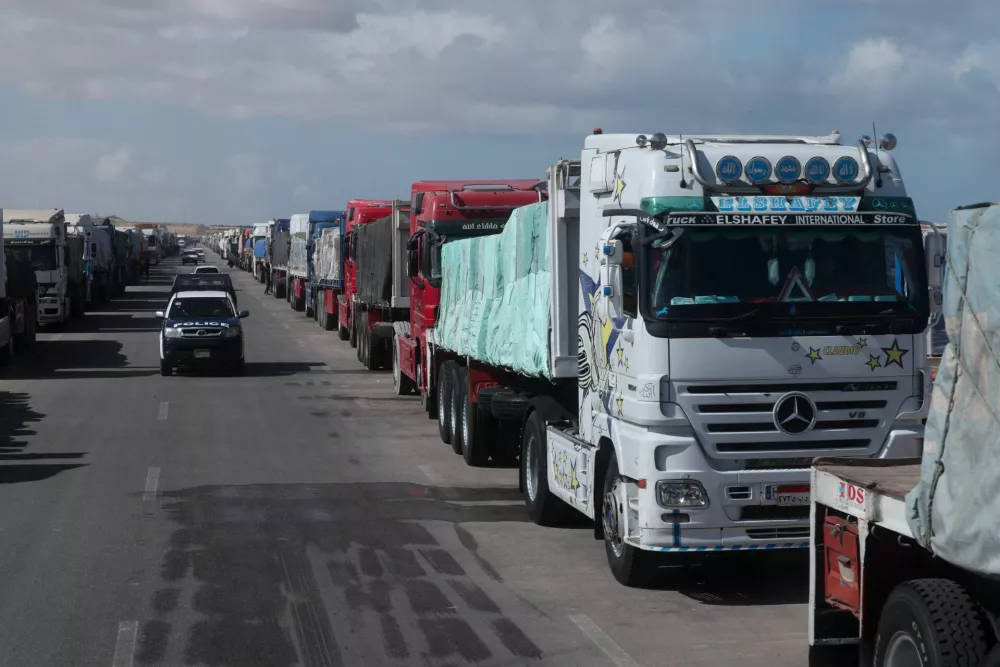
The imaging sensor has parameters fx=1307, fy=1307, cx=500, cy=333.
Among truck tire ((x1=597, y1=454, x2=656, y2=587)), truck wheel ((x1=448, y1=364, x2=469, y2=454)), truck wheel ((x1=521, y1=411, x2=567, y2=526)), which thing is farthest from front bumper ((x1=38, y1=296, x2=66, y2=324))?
truck tire ((x1=597, y1=454, x2=656, y2=587))

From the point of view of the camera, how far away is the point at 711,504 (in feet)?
29.6

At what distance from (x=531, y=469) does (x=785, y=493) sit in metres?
3.76

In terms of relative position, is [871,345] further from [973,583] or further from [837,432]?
[973,583]

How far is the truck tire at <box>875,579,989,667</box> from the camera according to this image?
5418 mm

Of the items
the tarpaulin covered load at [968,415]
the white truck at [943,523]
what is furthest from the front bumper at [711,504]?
the tarpaulin covered load at [968,415]

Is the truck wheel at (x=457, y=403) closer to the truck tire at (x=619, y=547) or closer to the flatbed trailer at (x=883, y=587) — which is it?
the truck tire at (x=619, y=547)

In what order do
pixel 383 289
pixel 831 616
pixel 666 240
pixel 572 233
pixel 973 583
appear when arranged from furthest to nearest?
1. pixel 383 289
2. pixel 572 233
3. pixel 666 240
4. pixel 831 616
5. pixel 973 583

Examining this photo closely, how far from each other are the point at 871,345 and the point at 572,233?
292 cm

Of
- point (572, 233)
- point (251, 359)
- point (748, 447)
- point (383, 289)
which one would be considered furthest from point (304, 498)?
point (251, 359)

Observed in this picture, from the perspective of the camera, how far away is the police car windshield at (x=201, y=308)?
27.8 meters

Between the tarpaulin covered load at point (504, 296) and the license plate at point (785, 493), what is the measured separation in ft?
9.39

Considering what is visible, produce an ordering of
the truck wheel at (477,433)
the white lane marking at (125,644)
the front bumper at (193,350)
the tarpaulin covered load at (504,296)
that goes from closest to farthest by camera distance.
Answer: the white lane marking at (125,644) → the tarpaulin covered load at (504,296) → the truck wheel at (477,433) → the front bumper at (193,350)

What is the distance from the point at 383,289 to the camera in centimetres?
2542

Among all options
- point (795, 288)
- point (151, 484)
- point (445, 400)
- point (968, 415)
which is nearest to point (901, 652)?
point (968, 415)
